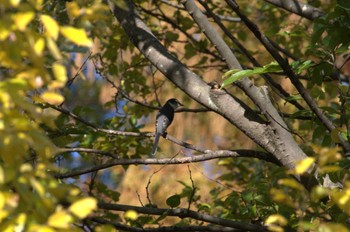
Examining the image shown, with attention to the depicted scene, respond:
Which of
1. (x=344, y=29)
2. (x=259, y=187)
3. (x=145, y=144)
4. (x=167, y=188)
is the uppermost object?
(x=167, y=188)

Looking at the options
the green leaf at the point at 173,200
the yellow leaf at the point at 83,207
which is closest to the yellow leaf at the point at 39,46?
the yellow leaf at the point at 83,207

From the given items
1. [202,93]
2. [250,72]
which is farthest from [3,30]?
[202,93]

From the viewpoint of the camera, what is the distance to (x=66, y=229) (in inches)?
52.9

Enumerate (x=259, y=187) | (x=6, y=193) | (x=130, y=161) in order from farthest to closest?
1. (x=259, y=187)
2. (x=130, y=161)
3. (x=6, y=193)

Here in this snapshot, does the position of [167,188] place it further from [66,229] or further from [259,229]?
[66,229]

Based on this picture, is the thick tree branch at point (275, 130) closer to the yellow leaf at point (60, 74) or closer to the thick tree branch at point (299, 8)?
the thick tree branch at point (299, 8)

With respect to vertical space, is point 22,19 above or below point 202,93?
below

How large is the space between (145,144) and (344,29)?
1.92m

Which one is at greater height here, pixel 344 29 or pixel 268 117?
pixel 344 29

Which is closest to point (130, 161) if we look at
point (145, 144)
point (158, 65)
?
point (158, 65)

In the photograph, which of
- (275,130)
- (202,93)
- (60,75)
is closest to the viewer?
(60,75)

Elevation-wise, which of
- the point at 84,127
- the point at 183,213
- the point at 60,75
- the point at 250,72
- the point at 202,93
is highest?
the point at 84,127

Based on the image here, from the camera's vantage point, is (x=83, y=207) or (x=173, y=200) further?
Result: (x=173, y=200)

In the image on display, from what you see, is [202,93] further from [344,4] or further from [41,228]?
[41,228]
